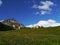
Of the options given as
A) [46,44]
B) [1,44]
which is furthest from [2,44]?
[46,44]

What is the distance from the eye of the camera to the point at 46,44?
1439 inches

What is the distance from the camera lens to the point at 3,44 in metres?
33.5

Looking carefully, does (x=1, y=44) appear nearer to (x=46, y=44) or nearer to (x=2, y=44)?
(x=2, y=44)

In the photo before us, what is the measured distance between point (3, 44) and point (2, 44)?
0.69 feet

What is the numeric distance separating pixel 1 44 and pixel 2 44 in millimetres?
194

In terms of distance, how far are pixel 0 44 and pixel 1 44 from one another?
303 millimetres

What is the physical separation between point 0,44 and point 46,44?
875 centimetres

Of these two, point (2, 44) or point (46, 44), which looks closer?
point (2, 44)

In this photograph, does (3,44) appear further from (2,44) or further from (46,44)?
(46,44)

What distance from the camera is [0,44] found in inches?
1332

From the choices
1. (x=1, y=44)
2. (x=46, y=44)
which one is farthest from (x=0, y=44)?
(x=46, y=44)

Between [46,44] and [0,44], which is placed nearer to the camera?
[0,44]

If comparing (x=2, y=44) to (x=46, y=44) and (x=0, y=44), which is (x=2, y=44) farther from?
(x=46, y=44)

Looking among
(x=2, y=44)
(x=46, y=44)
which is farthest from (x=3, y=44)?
(x=46, y=44)
